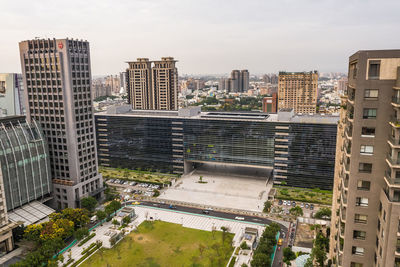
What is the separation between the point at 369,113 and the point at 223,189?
78809 mm

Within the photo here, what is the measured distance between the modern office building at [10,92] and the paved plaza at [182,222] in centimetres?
8491

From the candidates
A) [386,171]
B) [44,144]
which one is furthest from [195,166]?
[386,171]

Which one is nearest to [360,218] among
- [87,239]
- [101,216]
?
[87,239]

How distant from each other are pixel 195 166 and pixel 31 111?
65.8 metres

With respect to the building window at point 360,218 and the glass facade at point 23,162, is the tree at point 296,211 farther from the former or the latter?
the glass facade at point 23,162

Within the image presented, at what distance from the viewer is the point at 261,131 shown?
105m

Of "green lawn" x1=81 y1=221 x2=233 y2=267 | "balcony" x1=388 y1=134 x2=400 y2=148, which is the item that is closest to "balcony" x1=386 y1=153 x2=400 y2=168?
"balcony" x1=388 y1=134 x2=400 y2=148

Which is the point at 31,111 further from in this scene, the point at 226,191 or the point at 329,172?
the point at 329,172

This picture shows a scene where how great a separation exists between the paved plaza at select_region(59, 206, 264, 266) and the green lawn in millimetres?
2377

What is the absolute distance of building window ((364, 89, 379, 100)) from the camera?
30.3m

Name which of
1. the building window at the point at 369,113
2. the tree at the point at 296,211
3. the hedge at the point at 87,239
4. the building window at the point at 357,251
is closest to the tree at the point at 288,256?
the tree at the point at 296,211

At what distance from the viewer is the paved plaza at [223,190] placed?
95.6 metres

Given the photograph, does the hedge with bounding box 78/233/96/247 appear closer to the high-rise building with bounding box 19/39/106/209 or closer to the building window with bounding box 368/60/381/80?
the high-rise building with bounding box 19/39/106/209

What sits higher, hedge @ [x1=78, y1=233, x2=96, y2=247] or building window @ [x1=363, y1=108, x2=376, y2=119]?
building window @ [x1=363, y1=108, x2=376, y2=119]
